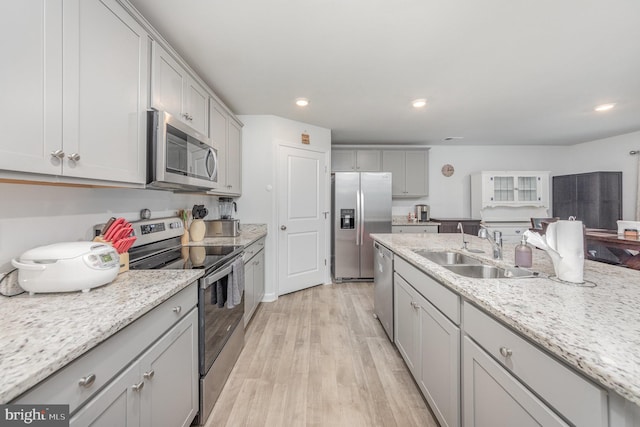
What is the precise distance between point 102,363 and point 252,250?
6.02 feet

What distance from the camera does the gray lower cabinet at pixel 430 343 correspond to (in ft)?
3.91

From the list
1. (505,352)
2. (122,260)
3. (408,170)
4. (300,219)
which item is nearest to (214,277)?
(122,260)

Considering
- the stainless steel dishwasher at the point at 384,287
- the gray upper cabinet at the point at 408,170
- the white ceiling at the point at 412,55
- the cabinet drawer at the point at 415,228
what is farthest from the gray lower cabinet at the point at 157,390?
the gray upper cabinet at the point at 408,170

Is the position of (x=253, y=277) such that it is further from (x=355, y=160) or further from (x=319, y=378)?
(x=355, y=160)

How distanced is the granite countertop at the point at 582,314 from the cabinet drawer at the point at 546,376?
0.14 ft

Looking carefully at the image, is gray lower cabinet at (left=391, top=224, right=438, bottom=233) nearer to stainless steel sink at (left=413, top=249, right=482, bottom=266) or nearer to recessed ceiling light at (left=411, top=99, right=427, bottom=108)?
recessed ceiling light at (left=411, top=99, right=427, bottom=108)

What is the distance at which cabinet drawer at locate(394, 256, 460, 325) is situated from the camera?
1.18 meters

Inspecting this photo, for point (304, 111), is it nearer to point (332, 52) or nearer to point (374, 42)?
point (332, 52)

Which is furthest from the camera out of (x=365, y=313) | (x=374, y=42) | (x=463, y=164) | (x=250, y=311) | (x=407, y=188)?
(x=463, y=164)

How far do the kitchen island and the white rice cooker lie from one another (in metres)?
1.48

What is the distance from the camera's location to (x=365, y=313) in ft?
9.51

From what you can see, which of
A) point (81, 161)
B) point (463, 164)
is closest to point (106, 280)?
point (81, 161)

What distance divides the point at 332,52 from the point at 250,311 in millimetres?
2411

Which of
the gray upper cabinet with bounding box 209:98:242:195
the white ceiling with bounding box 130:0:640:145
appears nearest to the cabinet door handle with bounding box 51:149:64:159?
the white ceiling with bounding box 130:0:640:145
